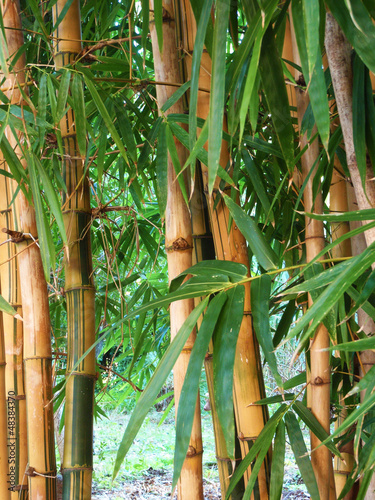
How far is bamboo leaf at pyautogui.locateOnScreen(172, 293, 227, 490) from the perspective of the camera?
0.58 meters

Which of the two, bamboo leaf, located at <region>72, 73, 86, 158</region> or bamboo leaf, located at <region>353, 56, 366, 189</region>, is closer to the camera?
bamboo leaf, located at <region>353, 56, 366, 189</region>

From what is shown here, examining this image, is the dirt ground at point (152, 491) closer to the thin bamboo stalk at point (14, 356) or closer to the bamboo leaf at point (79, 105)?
the thin bamboo stalk at point (14, 356)

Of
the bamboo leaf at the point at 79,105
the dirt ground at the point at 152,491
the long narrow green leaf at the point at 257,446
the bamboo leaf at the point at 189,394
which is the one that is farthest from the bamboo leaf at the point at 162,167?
the dirt ground at the point at 152,491

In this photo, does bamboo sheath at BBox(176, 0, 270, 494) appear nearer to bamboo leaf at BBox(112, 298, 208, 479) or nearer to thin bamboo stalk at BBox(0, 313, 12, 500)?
bamboo leaf at BBox(112, 298, 208, 479)

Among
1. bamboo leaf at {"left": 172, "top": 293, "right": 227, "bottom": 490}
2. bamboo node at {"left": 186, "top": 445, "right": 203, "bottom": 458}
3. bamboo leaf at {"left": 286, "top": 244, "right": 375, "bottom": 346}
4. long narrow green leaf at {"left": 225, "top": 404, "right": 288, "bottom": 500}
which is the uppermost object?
bamboo leaf at {"left": 286, "top": 244, "right": 375, "bottom": 346}

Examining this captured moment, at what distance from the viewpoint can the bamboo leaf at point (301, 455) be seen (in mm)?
736

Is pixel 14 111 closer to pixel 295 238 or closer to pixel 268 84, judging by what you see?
pixel 268 84

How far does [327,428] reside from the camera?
803 millimetres

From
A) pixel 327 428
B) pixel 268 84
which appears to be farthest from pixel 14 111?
pixel 327 428

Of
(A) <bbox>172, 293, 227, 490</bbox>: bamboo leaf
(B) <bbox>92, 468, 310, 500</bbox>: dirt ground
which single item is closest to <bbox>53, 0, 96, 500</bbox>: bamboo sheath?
(A) <bbox>172, 293, 227, 490</bbox>: bamboo leaf

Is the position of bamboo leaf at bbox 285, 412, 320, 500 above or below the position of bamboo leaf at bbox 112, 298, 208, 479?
below

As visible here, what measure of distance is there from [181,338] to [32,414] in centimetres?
51

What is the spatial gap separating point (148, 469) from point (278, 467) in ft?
7.94

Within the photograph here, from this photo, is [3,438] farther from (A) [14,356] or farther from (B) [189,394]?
(B) [189,394]
